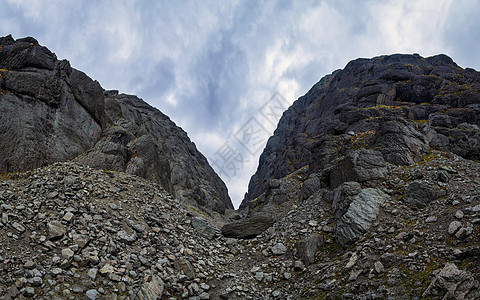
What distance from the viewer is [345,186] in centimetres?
1903

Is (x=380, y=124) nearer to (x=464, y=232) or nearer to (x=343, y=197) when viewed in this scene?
(x=343, y=197)

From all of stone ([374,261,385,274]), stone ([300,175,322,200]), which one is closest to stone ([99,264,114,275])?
stone ([374,261,385,274])

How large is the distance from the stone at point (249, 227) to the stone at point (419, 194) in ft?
35.1

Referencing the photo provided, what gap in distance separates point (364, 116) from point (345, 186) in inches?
1571

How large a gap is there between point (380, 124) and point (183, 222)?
83.4 ft

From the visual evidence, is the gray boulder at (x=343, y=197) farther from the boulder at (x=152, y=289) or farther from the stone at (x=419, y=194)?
the boulder at (x=152, y=289)

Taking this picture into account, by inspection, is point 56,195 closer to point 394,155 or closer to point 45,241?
point 45,241

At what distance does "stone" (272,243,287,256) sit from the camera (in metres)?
16.8

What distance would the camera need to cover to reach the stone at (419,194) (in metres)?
15.3

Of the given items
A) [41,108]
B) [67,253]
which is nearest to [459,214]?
[67,253]

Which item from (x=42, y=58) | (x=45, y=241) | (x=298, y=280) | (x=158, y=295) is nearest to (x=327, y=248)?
(x=298, y=280)

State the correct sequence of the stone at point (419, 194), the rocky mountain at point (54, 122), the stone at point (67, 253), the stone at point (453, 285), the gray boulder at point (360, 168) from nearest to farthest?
1. the stone at point (453, 285)
2. the stone at point (67, 253)
3. the stone at point (419, 194)
4. the rocky mountain at point (54, 122)
5. the gray boulder at point (360, 168)

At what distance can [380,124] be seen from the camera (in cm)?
2905

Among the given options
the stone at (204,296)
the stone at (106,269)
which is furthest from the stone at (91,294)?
the stone at (204,296)
